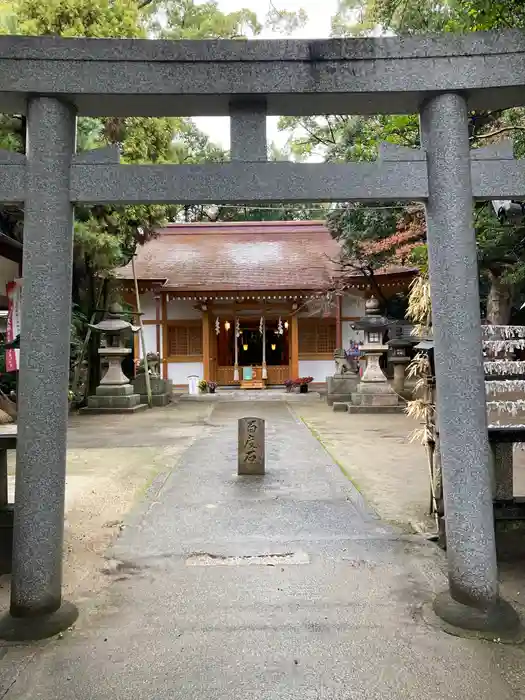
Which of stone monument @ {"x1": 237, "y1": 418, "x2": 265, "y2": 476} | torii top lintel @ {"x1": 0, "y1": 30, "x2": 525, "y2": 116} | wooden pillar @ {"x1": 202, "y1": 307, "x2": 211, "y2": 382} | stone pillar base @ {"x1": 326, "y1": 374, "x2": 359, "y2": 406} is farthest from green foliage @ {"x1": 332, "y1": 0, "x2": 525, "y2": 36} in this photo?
wooden pillar @ {"x1": 202, "y1": 307, "x2": 211, "y2": 382}

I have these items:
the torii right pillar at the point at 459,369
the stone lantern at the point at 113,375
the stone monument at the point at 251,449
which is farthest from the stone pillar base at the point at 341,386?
the torii right pillar at the point at 459,369

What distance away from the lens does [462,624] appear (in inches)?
109

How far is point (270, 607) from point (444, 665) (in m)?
1.01

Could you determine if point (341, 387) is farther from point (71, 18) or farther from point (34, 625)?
point (34, 625)

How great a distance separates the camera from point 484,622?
2.75m

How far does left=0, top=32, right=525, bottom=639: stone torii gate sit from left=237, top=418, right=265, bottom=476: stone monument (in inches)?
136

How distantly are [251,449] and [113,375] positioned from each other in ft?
29.9

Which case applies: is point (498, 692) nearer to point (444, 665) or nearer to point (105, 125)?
point (444, 665)

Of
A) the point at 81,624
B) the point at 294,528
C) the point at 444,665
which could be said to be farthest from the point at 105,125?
the point at 444,665

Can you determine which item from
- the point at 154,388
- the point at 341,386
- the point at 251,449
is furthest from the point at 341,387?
the point at 251,449

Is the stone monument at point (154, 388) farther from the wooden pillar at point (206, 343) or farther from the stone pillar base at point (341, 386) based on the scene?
the stone pillar base at point (341, 386)

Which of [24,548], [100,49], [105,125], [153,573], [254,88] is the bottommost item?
[153,573]

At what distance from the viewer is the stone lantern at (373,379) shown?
13.1 meters

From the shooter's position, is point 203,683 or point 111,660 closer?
point 203,683
